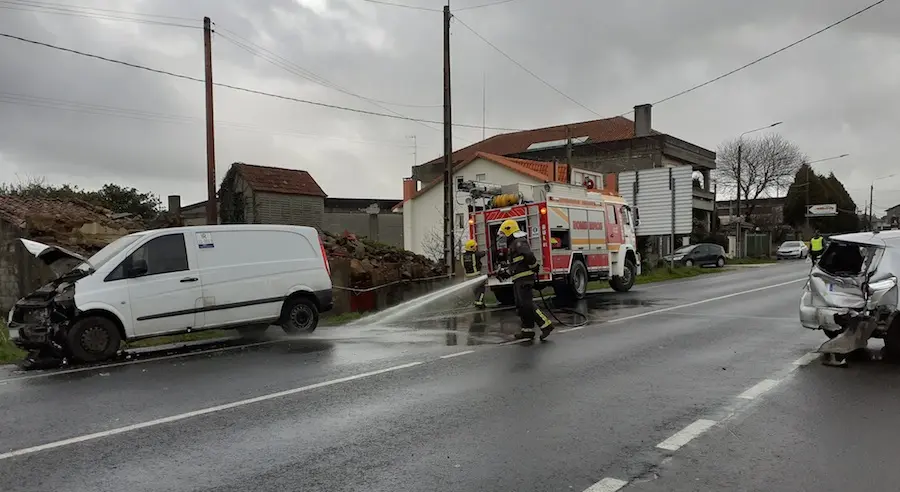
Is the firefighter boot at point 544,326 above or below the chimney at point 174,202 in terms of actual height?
below

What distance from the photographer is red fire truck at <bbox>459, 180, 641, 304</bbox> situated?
15.5 meters

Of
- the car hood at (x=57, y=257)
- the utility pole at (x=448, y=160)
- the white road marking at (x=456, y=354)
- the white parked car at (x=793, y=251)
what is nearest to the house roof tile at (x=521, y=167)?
the utility pole at (x=448, y=160)

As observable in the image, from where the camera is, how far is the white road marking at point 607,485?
3.88 metres

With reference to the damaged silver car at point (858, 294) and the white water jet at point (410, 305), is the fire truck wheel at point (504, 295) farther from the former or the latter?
the damaged silver car at point (858, 294)

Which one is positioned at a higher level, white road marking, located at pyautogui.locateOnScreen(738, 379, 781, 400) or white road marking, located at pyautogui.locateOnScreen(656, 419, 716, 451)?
white road marking, located at pyautogui.locateOnScreen(656, 419, 716, 451)

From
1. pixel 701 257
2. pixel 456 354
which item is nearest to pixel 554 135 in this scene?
pixel 701 257

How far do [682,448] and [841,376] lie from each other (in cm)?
349

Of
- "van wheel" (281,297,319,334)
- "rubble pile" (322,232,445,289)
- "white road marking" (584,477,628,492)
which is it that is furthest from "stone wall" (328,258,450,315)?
"white road marking" (584,477,628,492)

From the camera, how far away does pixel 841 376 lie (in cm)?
694

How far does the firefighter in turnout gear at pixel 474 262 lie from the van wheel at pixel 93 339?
8669mm

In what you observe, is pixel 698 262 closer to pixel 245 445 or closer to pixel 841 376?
pixel 841 376

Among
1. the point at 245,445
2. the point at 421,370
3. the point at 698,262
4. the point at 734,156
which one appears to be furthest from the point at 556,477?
the point at 734,156

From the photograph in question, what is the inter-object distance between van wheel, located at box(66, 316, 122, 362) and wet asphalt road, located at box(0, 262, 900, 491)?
1.76 ft

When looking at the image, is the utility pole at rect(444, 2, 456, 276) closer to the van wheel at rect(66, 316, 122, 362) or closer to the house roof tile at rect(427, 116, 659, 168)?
the van wheel at rect(66, 316, 122, 362)
